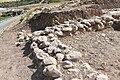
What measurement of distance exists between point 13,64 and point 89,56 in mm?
3375

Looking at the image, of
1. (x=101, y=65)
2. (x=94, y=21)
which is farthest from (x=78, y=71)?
(x=94, y=21)

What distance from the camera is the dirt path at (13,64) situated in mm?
11422

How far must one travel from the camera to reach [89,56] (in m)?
11.1

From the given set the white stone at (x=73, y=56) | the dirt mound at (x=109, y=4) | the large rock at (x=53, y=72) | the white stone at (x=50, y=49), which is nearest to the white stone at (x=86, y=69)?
the large rock at (x=53, y=72)

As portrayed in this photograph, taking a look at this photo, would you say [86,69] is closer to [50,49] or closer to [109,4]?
[50,49]

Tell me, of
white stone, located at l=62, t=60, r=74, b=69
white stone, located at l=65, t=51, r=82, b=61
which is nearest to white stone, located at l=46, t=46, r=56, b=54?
white stone, located at l=65, t=51, r=82, b=61

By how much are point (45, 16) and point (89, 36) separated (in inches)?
264

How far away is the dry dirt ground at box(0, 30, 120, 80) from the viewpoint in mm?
10332

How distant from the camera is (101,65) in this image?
33.7 ft

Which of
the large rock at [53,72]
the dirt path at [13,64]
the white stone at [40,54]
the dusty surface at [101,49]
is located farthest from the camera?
the dirt path at [13,64]

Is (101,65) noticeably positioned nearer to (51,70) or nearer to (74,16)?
(51,70)

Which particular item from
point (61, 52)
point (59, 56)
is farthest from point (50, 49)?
point (59, 56)

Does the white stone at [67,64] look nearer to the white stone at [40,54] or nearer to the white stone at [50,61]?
the white stone at [50,61]

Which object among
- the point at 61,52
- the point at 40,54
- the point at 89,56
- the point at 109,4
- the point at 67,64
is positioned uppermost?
the point at 67,64
